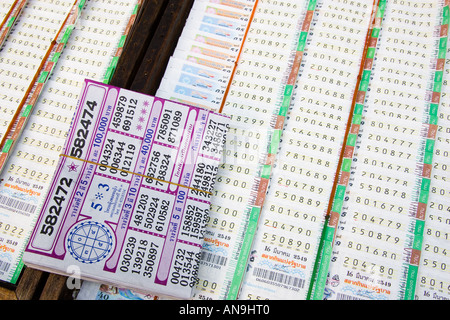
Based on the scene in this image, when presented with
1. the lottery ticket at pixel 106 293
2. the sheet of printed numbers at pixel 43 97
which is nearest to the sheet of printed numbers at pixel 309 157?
the lottery ticket at pixel 106 293

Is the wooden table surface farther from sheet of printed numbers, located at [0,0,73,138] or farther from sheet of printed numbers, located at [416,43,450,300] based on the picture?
sheet of printed numbers, located at [416,43,450,300]

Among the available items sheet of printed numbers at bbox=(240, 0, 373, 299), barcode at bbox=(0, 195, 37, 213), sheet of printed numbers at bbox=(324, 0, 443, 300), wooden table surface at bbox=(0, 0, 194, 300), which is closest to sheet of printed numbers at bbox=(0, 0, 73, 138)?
barcode at bbox=(0, 195, 37, 213)

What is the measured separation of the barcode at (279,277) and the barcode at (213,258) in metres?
0.18

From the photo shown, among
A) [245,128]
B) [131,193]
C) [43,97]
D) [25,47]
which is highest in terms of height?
[25,47]

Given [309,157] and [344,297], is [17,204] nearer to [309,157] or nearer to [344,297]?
[309,157]

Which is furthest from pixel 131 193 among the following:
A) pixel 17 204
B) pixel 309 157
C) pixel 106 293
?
pixel 309 157

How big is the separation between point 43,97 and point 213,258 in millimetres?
1448

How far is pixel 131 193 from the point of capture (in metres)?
1.79

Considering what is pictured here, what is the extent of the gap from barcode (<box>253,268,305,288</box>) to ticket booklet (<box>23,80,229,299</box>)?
349mm

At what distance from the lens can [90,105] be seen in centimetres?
185

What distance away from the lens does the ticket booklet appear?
1705 mm

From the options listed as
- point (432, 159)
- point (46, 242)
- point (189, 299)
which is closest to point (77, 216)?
point (46, 242)

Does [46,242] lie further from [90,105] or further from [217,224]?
[217,224]

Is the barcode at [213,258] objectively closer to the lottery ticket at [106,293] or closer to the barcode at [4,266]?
the lottery ticket at [106,293]
